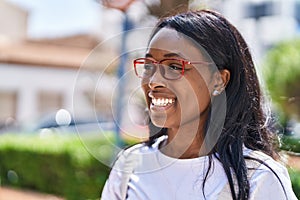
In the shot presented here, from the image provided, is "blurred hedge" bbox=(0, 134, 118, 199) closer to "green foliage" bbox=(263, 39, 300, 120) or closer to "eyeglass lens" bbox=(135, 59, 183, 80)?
"green foliage" bbox=(263, 39, 300, 120)

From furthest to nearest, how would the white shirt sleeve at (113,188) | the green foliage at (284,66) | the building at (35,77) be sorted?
the building at (35,77) → the green foliage at (284,66) → the white shirt sleeve at (113,188)

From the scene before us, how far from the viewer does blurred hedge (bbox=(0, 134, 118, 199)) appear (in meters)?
6.60

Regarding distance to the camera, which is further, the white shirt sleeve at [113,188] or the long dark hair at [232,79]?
the white shirt sleeve at [113,188]

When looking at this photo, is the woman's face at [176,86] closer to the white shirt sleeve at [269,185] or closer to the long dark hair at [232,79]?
the long dark hair at [232,79]

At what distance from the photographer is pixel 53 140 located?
8.24 m

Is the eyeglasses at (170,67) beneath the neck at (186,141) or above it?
above

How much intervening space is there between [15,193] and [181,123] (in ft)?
22.4

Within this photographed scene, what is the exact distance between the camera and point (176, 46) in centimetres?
159

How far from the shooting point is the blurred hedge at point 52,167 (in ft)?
21.6

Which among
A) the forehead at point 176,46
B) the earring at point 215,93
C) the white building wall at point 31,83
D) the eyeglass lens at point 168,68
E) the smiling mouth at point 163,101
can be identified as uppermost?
the forehead at point 176,46

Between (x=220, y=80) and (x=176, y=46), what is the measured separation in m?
0.16

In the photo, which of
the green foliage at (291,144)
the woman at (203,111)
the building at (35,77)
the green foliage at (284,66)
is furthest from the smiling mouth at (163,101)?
the building at (35,77)

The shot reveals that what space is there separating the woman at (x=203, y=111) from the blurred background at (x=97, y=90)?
197 millimetres

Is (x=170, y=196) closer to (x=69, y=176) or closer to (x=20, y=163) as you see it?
(x=69, y=176)
